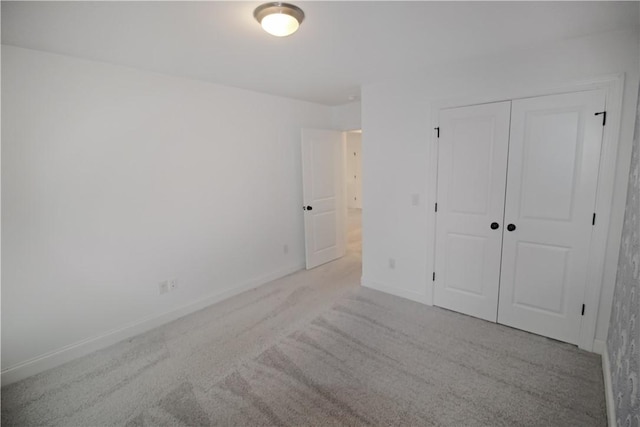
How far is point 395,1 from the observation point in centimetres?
159

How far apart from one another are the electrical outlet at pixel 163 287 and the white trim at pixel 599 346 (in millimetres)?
3647

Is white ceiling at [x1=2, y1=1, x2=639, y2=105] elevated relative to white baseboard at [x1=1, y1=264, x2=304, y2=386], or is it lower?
elevated

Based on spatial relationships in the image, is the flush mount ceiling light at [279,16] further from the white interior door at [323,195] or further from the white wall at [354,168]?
the white wall at [354,168]

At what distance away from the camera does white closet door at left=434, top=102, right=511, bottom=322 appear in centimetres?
259

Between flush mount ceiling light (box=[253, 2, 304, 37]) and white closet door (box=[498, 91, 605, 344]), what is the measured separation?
189 cm

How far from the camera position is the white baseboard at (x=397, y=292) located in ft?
10.5

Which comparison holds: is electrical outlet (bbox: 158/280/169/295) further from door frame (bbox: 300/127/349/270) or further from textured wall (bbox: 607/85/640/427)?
textured wall (bbox: 607/85/640/427)

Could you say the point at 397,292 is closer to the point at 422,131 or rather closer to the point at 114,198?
the point at 422,131

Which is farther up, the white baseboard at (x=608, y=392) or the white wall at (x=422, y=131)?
the white wall at (x=422, y=131)

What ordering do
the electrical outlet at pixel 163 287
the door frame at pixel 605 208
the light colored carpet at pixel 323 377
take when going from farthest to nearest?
the electrical outlet at pixel 163 287, the door frame at pixel 605 208, the light colored carpet at pixel 323 377

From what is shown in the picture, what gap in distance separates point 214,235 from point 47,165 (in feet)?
4.88

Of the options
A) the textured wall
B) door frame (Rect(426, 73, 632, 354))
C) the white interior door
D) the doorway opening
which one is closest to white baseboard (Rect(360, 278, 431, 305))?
the white interior door

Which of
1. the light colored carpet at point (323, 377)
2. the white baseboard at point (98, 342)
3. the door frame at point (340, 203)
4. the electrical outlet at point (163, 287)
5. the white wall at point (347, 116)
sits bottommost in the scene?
the light colored carpet at point (323, 377)

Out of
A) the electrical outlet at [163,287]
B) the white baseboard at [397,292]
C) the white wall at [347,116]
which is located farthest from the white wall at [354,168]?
the electrical outlet at [163,287]
